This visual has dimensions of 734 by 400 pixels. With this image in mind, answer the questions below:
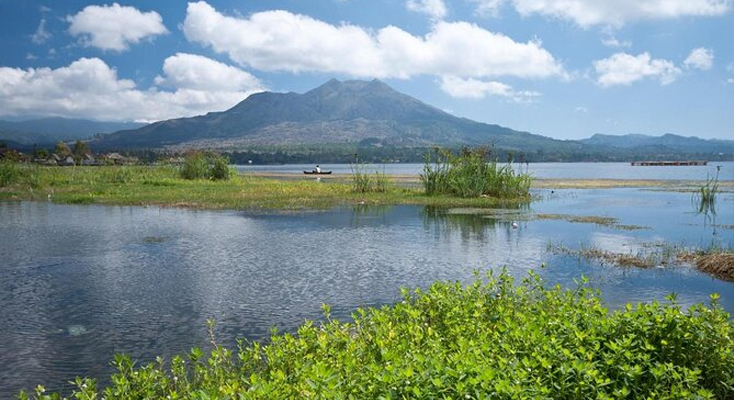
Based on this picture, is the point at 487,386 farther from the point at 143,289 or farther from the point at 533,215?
the point at 533,215

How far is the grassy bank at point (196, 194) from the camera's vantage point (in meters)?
40.7

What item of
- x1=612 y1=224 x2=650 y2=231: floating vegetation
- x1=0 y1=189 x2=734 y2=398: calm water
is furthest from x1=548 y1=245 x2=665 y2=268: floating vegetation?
x1=612 y1=224 x2=650 y2=231: floating vegetation

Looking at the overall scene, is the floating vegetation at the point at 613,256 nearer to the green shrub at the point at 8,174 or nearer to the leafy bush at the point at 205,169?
the green shrub at the point at 8,174

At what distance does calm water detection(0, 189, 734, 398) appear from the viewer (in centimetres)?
1211

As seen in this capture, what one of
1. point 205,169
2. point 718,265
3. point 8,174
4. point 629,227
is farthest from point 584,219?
point 8,174

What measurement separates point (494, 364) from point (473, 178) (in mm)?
39672

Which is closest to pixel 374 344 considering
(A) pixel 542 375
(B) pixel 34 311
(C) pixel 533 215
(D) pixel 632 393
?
(A) pixel 542 375

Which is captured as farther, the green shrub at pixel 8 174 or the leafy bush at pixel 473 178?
the green shrub at pixel 8 174

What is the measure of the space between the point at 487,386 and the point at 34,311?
39.8 ft

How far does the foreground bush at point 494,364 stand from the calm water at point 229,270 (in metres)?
2.88

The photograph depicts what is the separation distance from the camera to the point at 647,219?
114 ft

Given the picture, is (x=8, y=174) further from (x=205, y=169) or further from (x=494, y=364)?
(x=494, y=364)

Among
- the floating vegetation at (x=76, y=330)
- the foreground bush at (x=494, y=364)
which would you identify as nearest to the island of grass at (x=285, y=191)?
the floating vegetation at (x=76, y=330)

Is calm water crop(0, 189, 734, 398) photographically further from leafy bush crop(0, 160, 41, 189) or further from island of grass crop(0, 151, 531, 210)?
leafy bush crop(0, 160, 41, 189)
